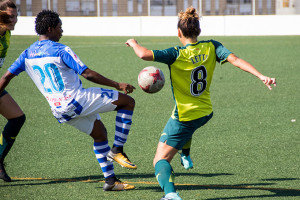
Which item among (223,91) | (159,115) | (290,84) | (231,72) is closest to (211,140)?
(159,115)

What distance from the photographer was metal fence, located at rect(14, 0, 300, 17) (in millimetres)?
36594

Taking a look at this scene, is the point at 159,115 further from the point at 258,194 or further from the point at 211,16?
the point at 211,16

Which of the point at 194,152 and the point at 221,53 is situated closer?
the point at 221,53

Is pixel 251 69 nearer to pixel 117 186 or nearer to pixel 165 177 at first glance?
pixel 165 177

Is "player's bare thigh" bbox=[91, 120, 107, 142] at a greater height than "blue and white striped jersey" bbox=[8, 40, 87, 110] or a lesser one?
lesser

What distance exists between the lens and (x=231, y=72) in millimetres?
16469

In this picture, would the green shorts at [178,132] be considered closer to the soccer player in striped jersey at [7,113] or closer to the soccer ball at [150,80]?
the soccer ball at [150,80]

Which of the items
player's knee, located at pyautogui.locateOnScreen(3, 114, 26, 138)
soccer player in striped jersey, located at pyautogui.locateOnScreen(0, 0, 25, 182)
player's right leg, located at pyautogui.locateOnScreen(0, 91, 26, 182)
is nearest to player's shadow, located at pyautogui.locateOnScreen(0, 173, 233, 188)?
soccer player in striped jersey, located at pyautogui.locateOnScreen(0, 0, 25, 182)

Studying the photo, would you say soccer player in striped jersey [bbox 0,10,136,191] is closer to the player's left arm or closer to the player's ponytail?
the player's ponytail

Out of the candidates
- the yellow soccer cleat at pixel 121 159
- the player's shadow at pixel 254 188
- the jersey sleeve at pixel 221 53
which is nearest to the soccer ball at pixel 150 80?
the jersey sleeve at pixel 221 53

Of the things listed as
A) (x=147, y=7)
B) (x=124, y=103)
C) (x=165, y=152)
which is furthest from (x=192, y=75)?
(x=147, y=7)

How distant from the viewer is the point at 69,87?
17.7 ft

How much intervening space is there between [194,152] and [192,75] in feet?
8.74

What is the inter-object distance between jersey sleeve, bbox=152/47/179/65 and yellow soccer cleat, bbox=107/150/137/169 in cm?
123
